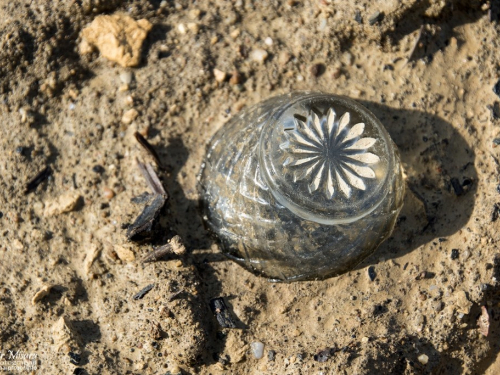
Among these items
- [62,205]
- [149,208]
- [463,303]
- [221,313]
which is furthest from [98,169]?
[463,303]

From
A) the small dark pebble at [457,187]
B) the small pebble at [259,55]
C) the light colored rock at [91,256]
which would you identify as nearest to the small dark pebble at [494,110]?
the small dark pebble at [457,187]

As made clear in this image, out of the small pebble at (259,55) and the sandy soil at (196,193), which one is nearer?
the sandy soil at (196,193)

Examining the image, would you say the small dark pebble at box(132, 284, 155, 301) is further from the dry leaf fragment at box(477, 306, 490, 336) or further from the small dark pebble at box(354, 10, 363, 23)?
the small dark pebble at box(354, 10, 363, 23)

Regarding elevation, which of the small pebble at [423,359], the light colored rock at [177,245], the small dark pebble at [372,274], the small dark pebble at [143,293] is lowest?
the small dark pebble at [143,293]

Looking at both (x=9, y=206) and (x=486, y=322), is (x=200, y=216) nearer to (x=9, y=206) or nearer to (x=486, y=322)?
(x=9, y=206)

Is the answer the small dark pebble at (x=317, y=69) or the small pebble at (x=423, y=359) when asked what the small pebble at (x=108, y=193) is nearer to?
the small dark pebble at (x=317, y=69)

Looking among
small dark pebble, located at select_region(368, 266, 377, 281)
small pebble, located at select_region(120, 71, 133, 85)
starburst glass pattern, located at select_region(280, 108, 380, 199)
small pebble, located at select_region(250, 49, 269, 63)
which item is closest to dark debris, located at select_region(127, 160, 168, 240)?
small pebble, located at select_region(120, 71, 133, 85)
